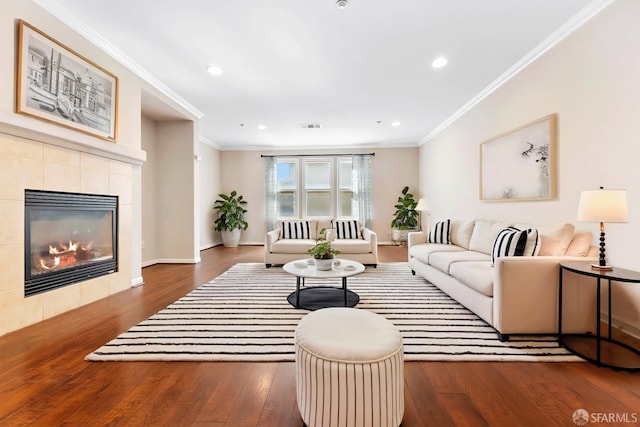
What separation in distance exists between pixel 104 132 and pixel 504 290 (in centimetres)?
408

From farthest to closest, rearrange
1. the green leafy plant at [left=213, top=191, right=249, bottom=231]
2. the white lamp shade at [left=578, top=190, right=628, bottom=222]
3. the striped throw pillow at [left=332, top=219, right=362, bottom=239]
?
the green leafy plant at [left=213, top=191, right=249, bottom=231]
the striped throw pillow at [left=332, top=219, right=362, bottom=239]
the white lamp shade at [left=578, top=190, right=628, bottom=222]

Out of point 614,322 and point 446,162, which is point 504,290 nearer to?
point 614,322

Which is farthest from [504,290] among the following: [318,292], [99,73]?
[99,73]

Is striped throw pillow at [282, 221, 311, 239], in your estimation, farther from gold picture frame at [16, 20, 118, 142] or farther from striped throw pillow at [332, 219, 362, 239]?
gold picture frame at [16, 20, 118, 142]

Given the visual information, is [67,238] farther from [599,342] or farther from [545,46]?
[545,46]

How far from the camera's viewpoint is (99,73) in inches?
113

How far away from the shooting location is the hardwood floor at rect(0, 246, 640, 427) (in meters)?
1.31

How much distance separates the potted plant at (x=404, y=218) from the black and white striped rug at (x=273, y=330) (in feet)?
11.9

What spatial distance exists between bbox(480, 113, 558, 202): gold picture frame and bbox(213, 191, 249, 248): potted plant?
5517 mm

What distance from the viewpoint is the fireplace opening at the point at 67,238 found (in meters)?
2.38

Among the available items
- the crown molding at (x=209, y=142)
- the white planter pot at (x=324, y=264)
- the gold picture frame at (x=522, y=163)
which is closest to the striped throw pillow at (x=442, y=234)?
the gold picture frame at (x=522, y=163)

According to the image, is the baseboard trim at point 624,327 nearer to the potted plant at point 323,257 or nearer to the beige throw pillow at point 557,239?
the beige throw pillow at point 557,239

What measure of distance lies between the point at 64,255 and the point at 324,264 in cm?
256

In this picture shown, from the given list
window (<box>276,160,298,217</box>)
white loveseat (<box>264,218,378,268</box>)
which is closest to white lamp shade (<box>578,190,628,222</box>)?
white loveseat (<box>264,218,378,268</box>)
